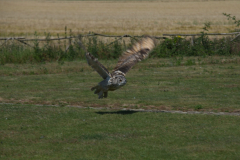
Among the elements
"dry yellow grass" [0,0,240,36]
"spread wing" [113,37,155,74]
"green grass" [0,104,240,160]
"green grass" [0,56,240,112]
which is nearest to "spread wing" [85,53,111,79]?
"spread wing" [113,37,155,74]

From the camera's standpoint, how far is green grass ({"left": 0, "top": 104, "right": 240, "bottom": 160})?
8.91 m

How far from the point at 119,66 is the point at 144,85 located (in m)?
5.26

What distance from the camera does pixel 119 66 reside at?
13930 mm

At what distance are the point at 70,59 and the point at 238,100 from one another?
1560 cm

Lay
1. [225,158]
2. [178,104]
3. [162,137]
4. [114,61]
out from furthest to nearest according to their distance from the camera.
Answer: [114,61] < [178,104] < [162,137] < [225,158]

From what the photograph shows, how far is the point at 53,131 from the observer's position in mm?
10789

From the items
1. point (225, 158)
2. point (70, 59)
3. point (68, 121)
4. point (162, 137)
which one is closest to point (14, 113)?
point (68, 121)

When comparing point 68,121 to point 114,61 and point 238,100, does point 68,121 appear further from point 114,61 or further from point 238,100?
point 114,61

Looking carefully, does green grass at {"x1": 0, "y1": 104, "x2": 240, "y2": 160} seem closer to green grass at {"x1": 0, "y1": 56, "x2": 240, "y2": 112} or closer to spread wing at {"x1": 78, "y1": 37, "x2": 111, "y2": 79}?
spread wing at {"x1": 78, "y1": 37, "x2": 111, "y2": 79}

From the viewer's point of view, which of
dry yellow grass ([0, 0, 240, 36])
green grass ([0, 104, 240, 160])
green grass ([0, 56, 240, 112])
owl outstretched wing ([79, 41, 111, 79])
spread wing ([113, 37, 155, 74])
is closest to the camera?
green grass ([0, 104, 240, 160])

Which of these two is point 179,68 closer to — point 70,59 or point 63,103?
point 70,59

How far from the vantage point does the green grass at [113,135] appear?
351 inches

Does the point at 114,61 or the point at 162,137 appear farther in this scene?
the point at 114,61

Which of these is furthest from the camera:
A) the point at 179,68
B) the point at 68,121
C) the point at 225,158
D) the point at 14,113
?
the point at 179,68
